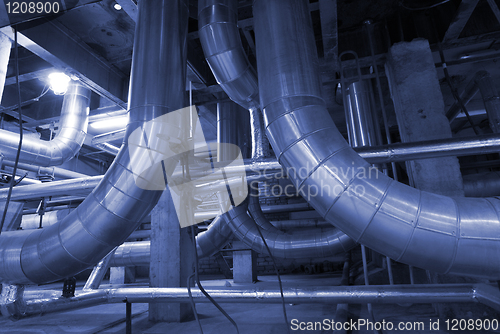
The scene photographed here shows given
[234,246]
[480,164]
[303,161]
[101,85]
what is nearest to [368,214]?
[303,161]

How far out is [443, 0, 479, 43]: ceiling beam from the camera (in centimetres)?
245

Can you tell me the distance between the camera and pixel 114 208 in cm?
180

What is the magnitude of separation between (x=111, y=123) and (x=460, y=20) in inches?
186

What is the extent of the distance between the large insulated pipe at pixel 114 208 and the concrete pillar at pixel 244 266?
4195mm

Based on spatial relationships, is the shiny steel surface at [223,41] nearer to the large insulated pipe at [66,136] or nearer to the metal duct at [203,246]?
the large insulated pipe at [66,136]

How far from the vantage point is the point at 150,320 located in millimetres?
2719

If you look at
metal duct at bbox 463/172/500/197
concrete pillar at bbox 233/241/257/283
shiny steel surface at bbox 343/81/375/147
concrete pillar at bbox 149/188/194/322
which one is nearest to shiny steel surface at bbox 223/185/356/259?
concrete pillar at bbox 233/241/257/283

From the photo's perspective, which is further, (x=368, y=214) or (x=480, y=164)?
(x=480, y=164)

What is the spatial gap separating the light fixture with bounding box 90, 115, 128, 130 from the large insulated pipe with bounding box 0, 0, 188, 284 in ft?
Answer: 8.71

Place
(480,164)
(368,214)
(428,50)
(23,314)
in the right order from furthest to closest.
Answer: (480,164) → (428,50) → (23,314) → (368,214)

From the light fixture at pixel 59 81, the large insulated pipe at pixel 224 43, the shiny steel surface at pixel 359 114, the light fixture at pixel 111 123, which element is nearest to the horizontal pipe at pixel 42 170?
the light fixture at pixel 111 123

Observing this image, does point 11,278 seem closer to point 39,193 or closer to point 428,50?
point 39,193

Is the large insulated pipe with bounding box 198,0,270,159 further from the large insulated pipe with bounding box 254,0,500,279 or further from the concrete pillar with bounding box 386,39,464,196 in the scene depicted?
the concrete pillar with bounding box 386,39,464,196

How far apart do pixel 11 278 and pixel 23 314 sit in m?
0.28
